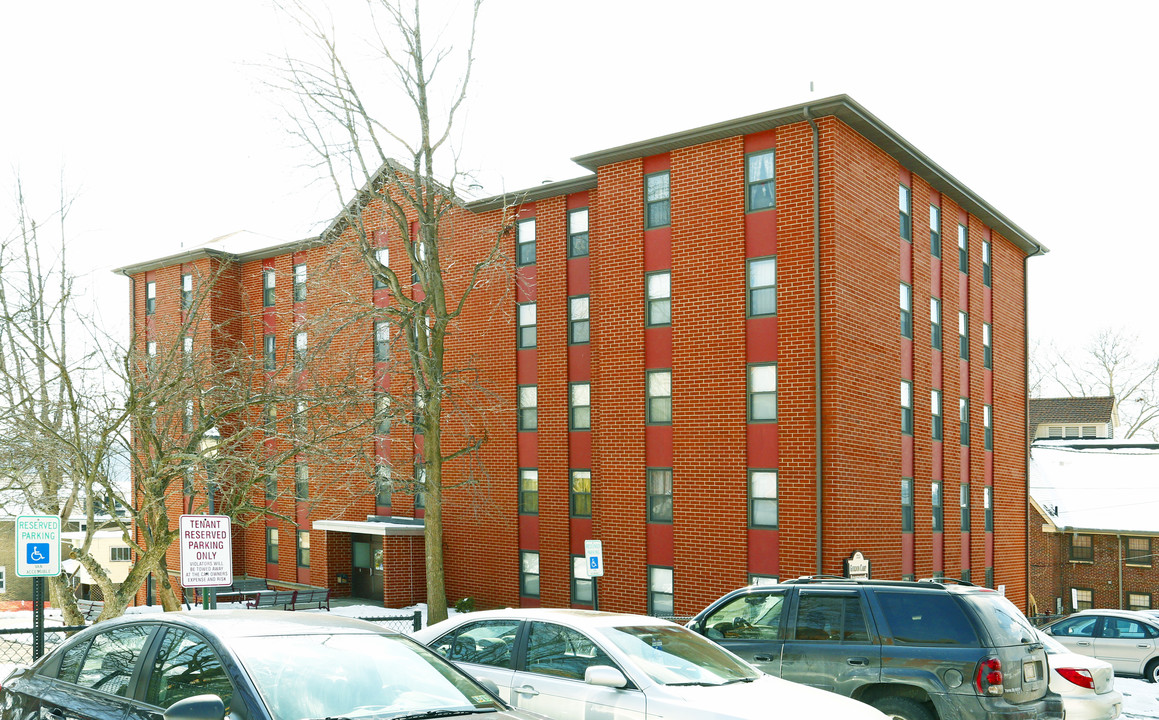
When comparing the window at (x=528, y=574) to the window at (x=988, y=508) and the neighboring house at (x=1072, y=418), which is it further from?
the neighboring house at (x=1072, y=418)

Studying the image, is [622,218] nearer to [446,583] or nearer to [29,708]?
[446,583]

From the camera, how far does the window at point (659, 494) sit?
79.3ft

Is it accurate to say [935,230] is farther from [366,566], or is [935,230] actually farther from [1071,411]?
[1071,411]

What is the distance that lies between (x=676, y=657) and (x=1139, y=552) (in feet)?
122

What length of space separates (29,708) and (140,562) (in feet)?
35.8

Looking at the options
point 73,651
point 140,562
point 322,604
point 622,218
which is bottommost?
point 322,604

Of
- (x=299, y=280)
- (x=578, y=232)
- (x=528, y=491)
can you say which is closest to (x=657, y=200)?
(x=578, y=232)

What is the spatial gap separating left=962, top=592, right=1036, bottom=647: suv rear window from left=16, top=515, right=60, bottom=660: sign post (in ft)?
33.8

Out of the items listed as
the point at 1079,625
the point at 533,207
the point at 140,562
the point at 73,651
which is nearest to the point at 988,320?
the point at 1079,625

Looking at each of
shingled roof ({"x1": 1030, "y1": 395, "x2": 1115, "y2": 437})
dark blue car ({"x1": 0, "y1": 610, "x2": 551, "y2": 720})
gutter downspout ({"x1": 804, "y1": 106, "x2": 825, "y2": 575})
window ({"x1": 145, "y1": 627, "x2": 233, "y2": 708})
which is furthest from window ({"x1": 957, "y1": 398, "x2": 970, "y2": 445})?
shingled roof ({"x1": 1030, "y1": 395, "x2": 1115, "y2": 437})

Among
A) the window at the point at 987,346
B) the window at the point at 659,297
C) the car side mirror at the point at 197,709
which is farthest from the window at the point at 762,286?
the car side mirror at the point at 197,709

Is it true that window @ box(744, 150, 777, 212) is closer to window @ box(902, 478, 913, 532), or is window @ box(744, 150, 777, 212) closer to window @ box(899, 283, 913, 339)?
window @ box(899, 283, 913, 339)

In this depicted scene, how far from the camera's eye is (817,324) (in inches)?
864

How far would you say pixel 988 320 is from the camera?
3091cm
